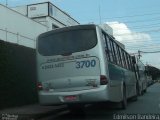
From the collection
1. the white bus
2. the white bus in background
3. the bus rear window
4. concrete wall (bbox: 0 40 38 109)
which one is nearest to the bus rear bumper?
the white bus

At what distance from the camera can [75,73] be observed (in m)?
13.4

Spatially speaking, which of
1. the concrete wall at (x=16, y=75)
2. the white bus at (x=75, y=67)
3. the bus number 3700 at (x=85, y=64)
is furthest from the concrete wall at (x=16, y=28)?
the bus number 3700 at (x=85, y=64)

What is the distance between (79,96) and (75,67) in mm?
952

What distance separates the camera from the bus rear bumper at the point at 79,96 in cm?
1305

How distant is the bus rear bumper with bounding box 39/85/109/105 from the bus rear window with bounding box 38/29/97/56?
4.46 ft

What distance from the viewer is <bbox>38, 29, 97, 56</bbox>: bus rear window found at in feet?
44.7

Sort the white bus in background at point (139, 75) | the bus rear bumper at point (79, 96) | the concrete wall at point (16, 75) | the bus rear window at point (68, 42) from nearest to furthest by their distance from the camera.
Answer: the bus rear bumper at point (79, 96)
the bus rear window at point (68, 42)
the concrete wall at point (16, 75)
the white bus in background at point (139, 75)

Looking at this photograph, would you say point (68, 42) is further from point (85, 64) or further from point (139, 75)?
point (139, 75)

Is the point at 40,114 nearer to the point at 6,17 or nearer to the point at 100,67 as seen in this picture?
the point at 100,67

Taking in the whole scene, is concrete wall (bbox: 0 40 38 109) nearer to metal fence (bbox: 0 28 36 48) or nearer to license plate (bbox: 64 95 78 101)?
license plate (bbox: 64 95 78 101)

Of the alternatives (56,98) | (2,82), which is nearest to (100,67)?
(56,98)

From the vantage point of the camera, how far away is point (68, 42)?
13.8m

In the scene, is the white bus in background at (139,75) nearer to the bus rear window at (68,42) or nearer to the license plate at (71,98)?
the bus rear window at (68,42)

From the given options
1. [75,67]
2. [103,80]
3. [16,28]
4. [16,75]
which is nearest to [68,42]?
[75,67]
